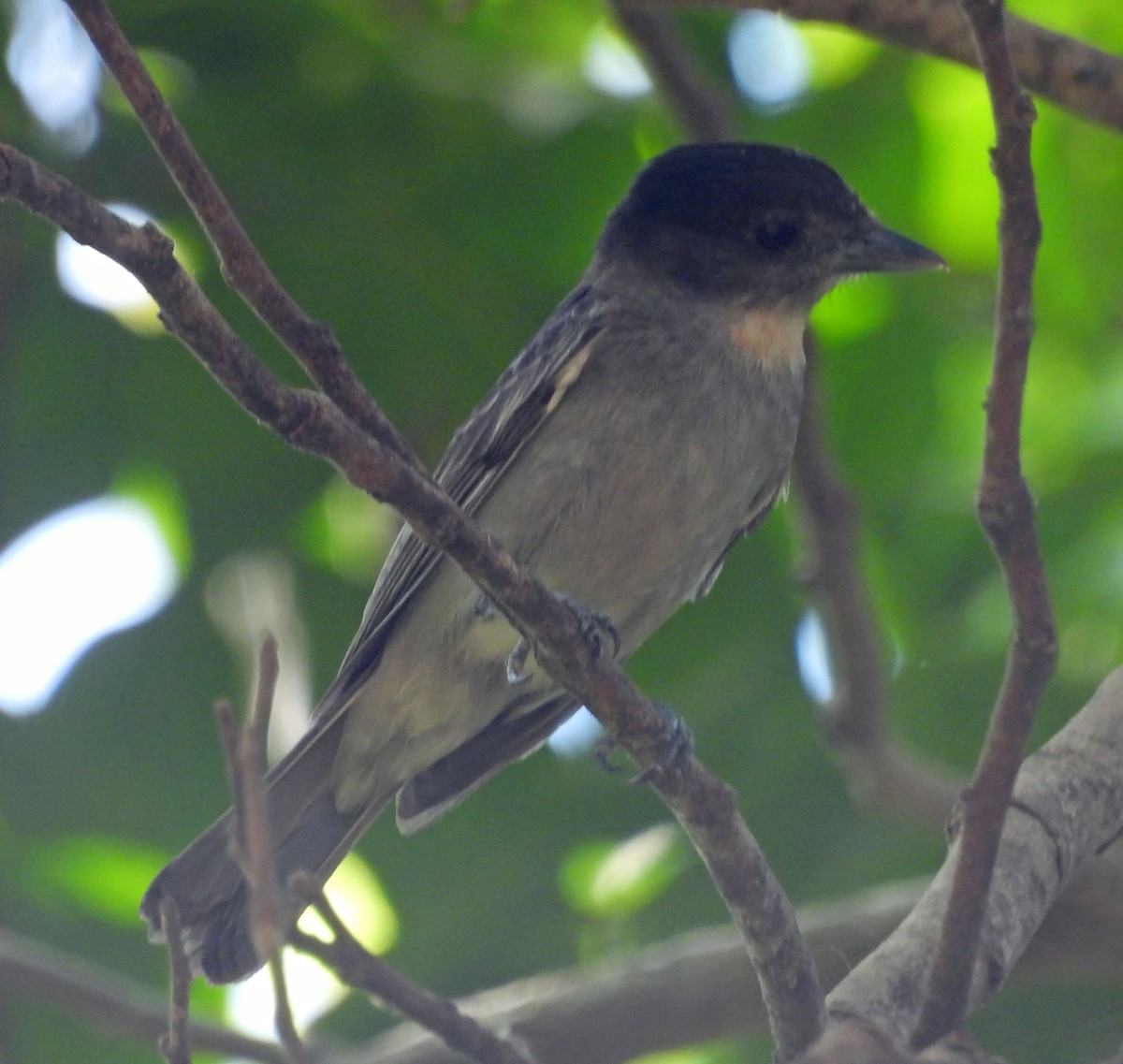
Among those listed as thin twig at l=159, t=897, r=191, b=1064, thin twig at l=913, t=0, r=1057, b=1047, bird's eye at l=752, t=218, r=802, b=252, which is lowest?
thin twig at l=159, t=897, r=191, b=1064

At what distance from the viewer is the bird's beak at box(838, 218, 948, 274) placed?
5.11m

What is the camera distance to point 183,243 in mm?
5980

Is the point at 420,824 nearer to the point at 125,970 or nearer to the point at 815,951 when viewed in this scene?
the point at 815,951

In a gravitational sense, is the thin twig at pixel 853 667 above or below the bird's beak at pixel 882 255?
below

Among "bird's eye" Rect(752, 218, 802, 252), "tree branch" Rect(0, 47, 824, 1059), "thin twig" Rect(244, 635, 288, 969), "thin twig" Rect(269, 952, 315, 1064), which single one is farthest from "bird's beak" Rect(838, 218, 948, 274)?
"thin twig" Rect(269, 952, 315, 1064)

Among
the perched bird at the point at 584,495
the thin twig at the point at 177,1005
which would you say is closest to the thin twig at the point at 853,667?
the perched bird at the point at 584,495

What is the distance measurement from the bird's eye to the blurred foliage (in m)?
0.89

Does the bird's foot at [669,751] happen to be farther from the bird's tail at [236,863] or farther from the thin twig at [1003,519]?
the bird's tail at [236,863]

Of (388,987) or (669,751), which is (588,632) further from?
(388,987)

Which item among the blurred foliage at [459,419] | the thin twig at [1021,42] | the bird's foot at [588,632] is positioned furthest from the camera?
the blurred foliage at [459,419]

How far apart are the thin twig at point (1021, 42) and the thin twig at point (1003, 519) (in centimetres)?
163

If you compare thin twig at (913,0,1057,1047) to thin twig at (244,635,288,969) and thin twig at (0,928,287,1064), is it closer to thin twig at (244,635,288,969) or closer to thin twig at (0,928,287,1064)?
thin twig at (244,635,288,969)

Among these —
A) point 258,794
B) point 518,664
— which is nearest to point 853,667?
point 518,664

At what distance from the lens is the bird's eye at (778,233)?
5.25 m
